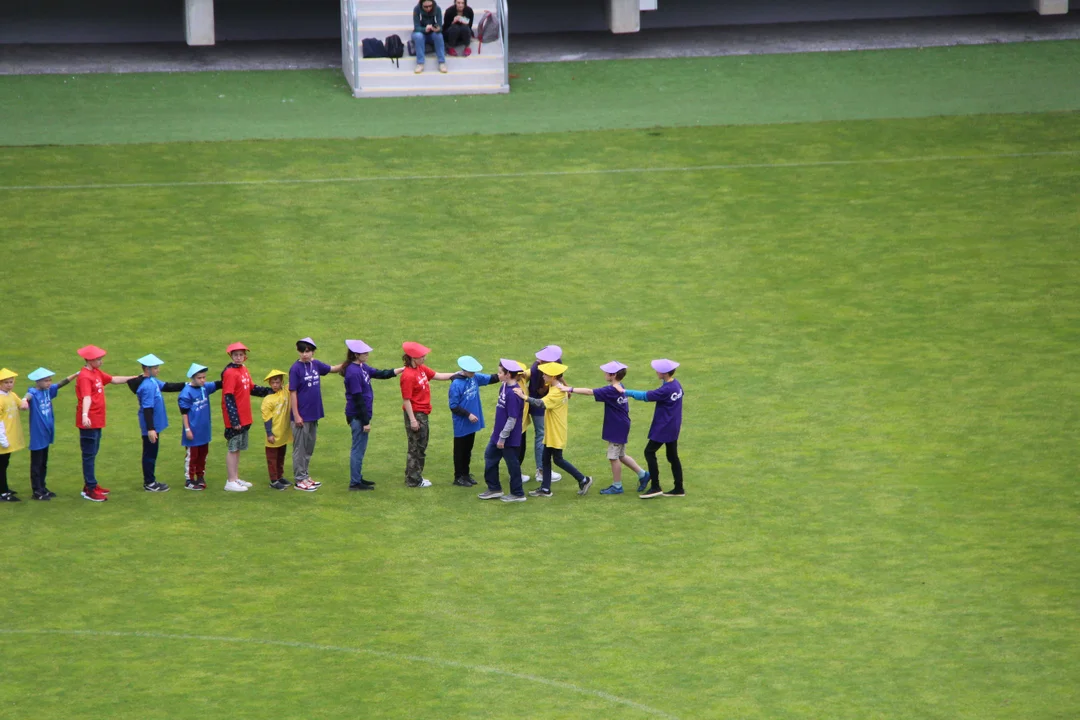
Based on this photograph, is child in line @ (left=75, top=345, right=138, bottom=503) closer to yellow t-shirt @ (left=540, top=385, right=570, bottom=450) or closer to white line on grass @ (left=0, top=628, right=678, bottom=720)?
white line on grass @ (left=0, top=628, right=678, bottom=720)

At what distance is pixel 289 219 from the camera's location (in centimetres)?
2583

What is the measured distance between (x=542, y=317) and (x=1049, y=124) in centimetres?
1203

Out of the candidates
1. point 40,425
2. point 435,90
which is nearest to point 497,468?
point 40,425

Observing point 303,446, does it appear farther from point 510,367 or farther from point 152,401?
point 510,367

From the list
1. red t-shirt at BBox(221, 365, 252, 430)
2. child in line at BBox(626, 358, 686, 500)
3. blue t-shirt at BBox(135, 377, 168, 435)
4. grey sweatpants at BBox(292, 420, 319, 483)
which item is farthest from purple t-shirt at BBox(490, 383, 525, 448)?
blue t-shirt at BBox(135, 377, 168, 435)

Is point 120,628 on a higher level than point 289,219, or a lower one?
lower

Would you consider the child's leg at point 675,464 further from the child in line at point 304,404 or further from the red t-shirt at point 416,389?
the child in line at point 304,404

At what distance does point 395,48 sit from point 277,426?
1446 cm

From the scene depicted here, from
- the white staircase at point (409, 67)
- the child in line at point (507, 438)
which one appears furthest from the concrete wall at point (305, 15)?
the child in line at point (507, 438)

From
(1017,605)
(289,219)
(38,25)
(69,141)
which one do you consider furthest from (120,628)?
(38,25)

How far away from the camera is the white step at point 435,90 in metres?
30.6

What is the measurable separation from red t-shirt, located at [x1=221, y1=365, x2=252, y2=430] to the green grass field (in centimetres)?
92

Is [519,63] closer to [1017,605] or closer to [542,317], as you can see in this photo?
[542,317]

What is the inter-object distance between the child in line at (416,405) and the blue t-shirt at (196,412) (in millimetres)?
2274
